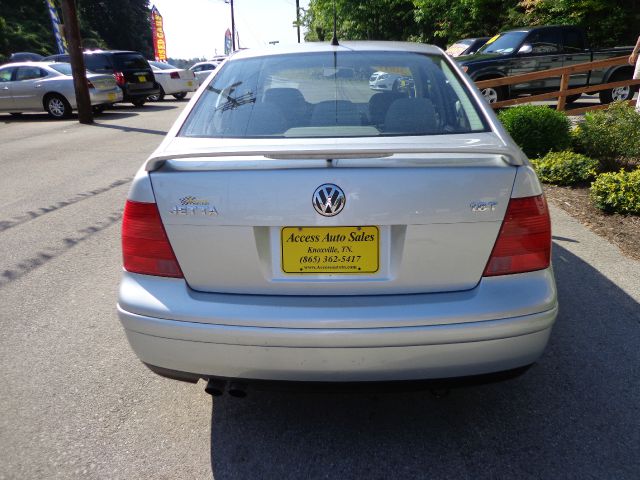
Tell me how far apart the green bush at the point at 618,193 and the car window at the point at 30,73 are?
15.1 metres

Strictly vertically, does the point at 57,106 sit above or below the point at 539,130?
below

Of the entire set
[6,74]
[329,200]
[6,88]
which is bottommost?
[6,88]

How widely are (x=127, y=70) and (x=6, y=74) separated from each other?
350cm

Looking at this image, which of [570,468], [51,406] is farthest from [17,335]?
[570,468]

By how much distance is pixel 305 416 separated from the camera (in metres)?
2.62

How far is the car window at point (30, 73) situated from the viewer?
1559cm

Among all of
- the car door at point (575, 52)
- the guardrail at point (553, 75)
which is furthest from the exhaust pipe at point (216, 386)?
the car door at point (575, 52)

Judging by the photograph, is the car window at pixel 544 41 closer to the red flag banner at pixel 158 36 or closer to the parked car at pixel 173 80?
the parked car at pixel 173 80

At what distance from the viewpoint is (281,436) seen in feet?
8.17

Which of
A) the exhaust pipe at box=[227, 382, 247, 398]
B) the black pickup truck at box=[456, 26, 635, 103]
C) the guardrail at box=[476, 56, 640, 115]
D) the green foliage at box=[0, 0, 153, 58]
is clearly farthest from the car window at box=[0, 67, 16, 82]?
the green foliage at box=[0, 0, 153, 58]

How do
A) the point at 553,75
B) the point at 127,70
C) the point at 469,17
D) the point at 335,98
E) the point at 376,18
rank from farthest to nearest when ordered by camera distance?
the point at 376,18 → the point at 469,17 → the point at 127,70 → the point at 553,75 → the point at 335,98

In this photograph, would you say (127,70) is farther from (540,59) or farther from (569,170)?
(569,170)

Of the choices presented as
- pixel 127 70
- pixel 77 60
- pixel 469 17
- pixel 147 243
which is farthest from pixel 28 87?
pixel 469 17

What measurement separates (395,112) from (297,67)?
0.72 metres
